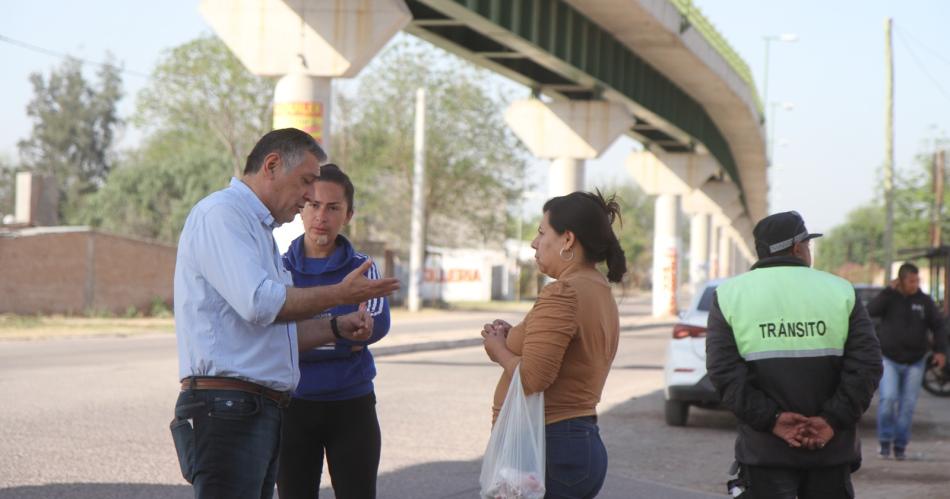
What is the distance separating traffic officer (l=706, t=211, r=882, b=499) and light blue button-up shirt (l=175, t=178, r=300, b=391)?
68.9 inches

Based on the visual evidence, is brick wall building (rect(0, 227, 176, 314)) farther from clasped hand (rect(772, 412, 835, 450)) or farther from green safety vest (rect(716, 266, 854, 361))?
clasped hand (rect(772, 412, 835, 450))

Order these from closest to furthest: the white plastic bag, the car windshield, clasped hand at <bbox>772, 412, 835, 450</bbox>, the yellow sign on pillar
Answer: the white plastic bag < clasped hand at <bbox>772, 412, 835, 450</bbox> < the car windshield < the yellow sign on pillar

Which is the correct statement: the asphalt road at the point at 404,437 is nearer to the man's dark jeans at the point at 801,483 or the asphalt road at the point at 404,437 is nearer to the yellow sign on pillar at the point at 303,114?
A: the yellow sign on pillar at the point at 303,114

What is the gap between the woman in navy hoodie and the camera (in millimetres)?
5398

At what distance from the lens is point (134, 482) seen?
9.29m

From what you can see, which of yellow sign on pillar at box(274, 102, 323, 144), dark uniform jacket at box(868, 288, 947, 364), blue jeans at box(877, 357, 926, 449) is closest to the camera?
blue jeans at box(877, 357, 926, 449)

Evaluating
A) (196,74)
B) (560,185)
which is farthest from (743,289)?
(196,74)

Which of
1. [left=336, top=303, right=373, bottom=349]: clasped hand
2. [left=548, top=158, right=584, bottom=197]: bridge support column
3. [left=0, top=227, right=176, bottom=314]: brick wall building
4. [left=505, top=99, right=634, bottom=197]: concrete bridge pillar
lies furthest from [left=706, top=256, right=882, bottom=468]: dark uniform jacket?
[left=0, top=227, right=176, bottom=314]: brick wall building

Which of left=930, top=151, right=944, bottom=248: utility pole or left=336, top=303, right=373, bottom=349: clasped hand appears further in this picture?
left=930, top=151, right=944, bottom=248: utility pole

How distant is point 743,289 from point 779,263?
18cm

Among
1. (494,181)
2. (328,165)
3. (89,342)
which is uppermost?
(494,181)

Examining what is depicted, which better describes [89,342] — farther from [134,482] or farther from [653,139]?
[653,139]

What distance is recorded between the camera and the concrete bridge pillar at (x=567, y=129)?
1442 inches

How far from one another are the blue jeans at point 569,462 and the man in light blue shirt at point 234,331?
28.9 inches
